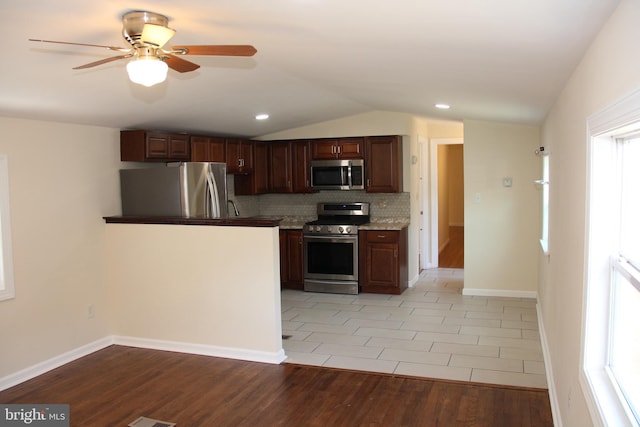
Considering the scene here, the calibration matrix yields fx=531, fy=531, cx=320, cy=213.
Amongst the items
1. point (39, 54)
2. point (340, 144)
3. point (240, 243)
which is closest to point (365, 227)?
point (340, 144)

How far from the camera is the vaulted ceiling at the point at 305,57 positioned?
2127 mm

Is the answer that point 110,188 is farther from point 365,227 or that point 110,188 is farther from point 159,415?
point 365,227

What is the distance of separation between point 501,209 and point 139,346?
437 centimetres

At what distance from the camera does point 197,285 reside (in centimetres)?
476

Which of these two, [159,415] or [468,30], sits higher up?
[468,30]

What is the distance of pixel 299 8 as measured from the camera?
234 cm

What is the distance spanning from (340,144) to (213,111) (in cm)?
238

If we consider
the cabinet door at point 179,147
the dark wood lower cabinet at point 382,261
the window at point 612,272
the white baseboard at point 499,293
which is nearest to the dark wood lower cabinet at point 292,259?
the dark wood lower cabinet at point 382,261

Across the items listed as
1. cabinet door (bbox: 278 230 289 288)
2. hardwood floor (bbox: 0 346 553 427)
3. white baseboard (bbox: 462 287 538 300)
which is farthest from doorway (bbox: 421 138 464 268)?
hardwood floor (bbox: 0 346 553 427)

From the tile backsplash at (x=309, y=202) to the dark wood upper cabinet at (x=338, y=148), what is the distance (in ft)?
1.88

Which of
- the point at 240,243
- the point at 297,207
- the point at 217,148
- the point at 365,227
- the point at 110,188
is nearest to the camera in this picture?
the point at 240,243

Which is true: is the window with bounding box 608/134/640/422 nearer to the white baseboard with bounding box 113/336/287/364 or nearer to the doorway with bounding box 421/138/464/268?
the white baseboard with bounding box 113/336/287/364

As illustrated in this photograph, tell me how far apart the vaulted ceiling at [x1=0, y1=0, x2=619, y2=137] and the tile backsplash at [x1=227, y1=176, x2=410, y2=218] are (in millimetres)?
2035

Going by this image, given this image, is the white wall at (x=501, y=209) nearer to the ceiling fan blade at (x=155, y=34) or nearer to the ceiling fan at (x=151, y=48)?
the ceiling fan at (x=151, y=48)
